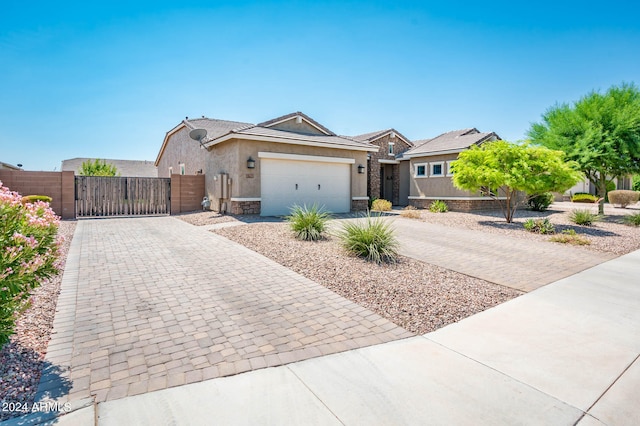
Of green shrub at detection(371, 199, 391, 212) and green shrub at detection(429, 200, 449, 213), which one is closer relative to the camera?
green shrub at detection(371, 199, 391, 212)

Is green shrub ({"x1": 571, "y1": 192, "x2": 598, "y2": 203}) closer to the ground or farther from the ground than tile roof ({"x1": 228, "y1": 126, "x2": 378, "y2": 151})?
closer to the ground

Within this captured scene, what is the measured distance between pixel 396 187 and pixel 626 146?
1237 centimetres

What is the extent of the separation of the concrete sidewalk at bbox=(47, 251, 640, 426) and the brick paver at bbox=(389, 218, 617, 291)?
7.50ft

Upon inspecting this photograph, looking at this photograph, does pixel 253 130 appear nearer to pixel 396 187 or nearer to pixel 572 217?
pixel 396 187

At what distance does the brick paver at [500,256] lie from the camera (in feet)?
21.4

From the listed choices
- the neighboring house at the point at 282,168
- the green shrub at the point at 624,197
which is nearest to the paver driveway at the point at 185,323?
the neighboring house at the point at 282,168

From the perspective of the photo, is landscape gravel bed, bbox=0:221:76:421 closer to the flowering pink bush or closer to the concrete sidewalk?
the flowering pink bush

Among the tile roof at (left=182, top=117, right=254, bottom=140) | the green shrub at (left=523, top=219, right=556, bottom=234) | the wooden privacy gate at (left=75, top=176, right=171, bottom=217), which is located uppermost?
the tile roof at (left=182, top=117, right=254, bottom=140)

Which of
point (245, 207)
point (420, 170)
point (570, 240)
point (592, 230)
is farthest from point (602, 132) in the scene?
point (245, 207)

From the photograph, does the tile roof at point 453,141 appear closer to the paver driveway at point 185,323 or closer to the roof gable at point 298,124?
the roof gable at point 298,124

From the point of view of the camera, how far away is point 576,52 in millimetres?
13367

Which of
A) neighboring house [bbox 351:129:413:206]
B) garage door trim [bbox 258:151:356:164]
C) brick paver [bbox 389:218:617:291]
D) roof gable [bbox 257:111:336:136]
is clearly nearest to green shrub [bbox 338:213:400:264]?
brick paver [bbox 389:218:617:291]

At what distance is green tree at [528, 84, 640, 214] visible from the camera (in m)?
14.2

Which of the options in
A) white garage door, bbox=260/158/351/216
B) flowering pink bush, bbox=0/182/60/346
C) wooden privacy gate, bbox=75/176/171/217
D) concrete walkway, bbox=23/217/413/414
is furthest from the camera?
wooden privacy gate, bbox=75/176/171/217
